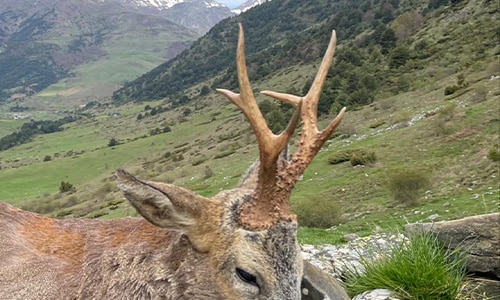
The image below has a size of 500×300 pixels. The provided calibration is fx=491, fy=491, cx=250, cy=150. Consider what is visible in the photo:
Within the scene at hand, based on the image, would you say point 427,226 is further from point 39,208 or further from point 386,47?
point 386,47

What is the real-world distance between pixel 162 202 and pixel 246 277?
2.81ft

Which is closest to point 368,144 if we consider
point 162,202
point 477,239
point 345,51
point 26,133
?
point 477,239

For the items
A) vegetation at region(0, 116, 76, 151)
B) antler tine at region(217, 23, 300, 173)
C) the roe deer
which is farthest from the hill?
vegetation at region(0, 116, 76, 151)

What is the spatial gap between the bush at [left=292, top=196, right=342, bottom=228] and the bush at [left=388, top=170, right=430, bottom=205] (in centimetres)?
248

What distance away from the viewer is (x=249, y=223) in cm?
380

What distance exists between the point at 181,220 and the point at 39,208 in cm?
5491

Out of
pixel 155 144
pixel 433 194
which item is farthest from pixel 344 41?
pixel 433 194

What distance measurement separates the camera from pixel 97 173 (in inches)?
3206

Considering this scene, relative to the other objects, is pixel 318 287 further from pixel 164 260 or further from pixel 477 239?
pixel 164 260

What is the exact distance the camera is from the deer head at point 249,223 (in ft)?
12.0

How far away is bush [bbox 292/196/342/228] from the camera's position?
767 inches

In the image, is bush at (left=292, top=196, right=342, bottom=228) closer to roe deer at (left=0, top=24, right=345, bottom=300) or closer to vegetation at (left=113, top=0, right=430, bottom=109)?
roe deer at (left=0, top=24, right=345, bottom=300)

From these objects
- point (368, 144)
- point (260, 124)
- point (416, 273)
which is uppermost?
point (260, 124)

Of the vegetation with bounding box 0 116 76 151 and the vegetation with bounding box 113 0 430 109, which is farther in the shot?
the vegetation with bounding box 0 116 76 151
